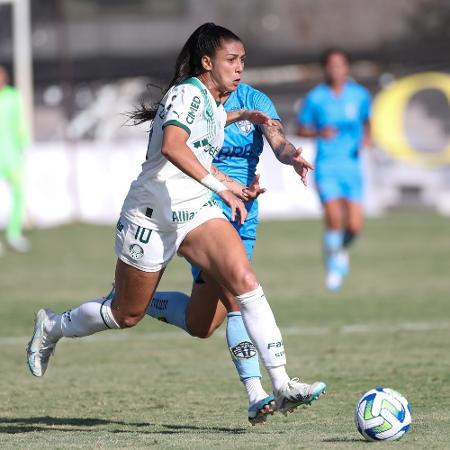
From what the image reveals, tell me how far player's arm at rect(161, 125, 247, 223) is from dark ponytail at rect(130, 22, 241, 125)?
48cm

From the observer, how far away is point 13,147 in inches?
736

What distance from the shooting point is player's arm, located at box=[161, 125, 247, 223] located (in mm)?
5891

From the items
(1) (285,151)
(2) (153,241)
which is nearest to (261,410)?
(2) (153,241)

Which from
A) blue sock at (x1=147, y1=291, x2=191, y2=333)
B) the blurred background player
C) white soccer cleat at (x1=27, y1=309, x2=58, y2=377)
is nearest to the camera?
white soccer cleat at (x1=27, y1=309, x2=58, y2=377)

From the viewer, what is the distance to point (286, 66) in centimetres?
2520

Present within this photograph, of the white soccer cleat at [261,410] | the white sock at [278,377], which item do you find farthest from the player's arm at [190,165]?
the white soccer cleat at [261,410]

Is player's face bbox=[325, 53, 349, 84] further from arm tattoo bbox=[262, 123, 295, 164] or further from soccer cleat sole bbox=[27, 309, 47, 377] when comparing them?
soccer cleat sole bbox=[27, 309, 47, 377]

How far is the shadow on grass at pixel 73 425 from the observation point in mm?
6469

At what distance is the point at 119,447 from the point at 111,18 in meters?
20.3

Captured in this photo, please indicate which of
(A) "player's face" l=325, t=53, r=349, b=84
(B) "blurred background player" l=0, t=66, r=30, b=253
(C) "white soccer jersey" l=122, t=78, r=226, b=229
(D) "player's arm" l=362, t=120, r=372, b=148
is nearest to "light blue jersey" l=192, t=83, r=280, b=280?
(C) "white soccer jersey" l=122, t=78, r=226, b=229

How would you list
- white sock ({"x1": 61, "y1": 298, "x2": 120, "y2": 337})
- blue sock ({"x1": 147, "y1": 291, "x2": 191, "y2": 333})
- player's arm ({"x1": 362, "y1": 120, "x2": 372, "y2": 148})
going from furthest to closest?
player's arm ({"x1": 362, "y1": 120, "x2": 372, "y2": 148}), blue sock ({"x1": 147, "y1": 291, "x2": 191, "y2": 333}), white sock ({"x1": 61, "y1": 298, "x2": 120, "y2": 337})

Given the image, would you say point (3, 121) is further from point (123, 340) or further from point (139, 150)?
point (123, 340)

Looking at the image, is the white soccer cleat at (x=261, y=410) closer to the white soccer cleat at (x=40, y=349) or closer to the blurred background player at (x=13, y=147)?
the white soccer cleat at (x=40, y=349)

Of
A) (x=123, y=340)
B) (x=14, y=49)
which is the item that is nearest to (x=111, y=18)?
(x=14, y=49)
